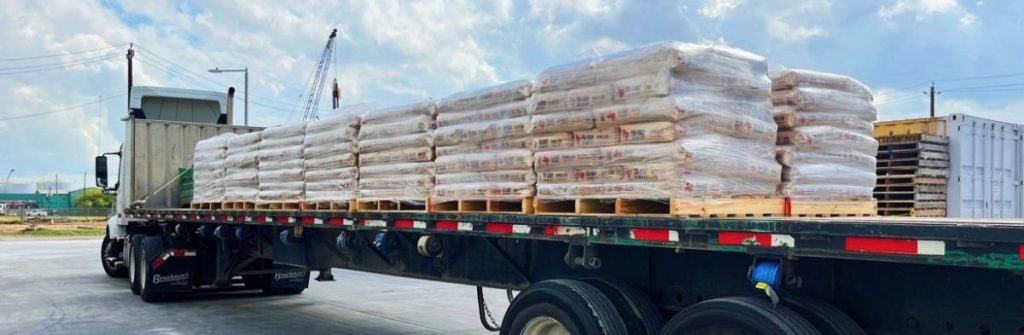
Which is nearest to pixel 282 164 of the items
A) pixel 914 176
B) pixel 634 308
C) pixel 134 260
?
pixel 634 308

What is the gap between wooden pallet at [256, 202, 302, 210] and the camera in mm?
7886

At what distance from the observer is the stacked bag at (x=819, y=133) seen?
4965 millimetres

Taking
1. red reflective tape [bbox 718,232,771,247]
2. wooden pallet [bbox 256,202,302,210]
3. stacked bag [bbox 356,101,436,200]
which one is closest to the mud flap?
wooden pallet [bbox 256,202,302,210]

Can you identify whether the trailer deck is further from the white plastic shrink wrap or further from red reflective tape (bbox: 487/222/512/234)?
the white plastic shrink wrap

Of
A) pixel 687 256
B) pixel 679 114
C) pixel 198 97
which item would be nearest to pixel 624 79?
pixel 679 114

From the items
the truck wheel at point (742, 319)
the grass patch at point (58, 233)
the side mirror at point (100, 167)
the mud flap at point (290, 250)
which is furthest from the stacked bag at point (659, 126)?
the grass patch at point (58, 233)

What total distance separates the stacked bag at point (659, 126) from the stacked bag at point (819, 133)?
0.22m

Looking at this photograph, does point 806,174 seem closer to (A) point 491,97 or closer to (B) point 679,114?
(B) point 679,114

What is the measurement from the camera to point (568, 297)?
15.1 ft

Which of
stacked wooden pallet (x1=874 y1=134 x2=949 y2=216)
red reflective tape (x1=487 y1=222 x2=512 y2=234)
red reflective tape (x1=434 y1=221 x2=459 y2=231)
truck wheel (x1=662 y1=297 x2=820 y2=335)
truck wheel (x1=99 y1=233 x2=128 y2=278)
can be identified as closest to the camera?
truck wheel (x1=662 y1=297 x2=820 y2=335)

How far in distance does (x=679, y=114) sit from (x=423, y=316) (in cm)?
670

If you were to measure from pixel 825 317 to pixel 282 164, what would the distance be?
5394 mm

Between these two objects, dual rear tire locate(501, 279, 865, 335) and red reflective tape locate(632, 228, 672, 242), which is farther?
red reflective tape locate(632, 228, 672, 242)

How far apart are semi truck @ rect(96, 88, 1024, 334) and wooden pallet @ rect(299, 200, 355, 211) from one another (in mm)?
102
